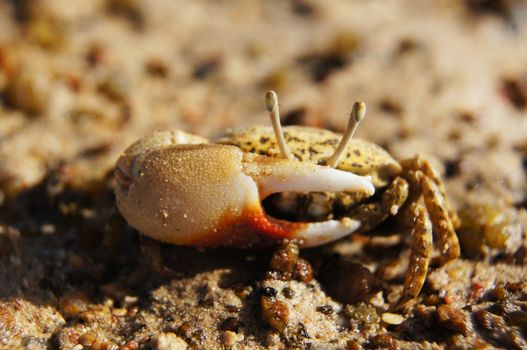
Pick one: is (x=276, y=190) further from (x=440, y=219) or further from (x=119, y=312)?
(x=119, y=312)

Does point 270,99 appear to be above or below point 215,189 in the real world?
above

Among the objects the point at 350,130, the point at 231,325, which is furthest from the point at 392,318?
the point at 350,130

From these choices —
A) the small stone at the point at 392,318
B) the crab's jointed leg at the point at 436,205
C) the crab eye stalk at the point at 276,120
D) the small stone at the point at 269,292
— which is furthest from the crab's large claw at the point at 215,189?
the small stone at the point at 392,318

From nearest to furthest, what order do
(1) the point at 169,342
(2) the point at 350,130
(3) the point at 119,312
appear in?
(1) the point at 169,342 < (2) the point at 350,130 < (3) the point at 119,312

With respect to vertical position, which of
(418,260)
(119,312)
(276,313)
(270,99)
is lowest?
(119,312)

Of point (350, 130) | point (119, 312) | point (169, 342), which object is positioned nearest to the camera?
point (169, 342)

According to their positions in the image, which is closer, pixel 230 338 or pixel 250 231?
pixel 230 338

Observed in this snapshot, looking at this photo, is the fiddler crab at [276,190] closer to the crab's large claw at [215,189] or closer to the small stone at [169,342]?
the crab's large claw at [215,189]

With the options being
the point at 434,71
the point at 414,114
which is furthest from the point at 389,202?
the point at 434,71
